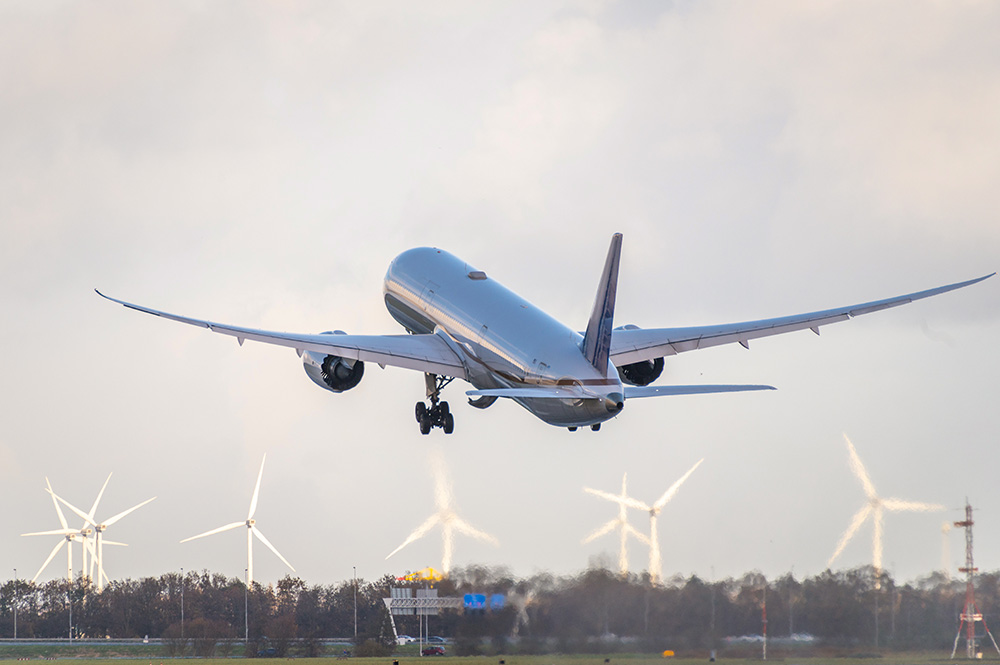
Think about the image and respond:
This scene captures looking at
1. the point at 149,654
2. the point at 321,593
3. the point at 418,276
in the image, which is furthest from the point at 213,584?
the point at 418,276

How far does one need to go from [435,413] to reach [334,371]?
4.77 metres

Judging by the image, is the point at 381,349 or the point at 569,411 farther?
the point at 381,349

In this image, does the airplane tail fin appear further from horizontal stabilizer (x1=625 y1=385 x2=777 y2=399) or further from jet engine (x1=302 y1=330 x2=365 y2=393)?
jet engine (x1=302 y1=330 x2=365 y2=393)

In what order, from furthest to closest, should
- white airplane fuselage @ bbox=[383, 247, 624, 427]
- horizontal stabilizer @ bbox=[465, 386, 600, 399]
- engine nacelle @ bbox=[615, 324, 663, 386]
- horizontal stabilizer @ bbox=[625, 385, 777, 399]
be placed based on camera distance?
engine nacelle @ bbox=[615, 324, 663, 386] → white airplane fuselage @ bbox=[383, 247, 624, 427] → horizontal stabilizer @ bbox=[465, 386, 600, 399] → horizontal stabilizer @ bbox=[625, 385, 777, 399]

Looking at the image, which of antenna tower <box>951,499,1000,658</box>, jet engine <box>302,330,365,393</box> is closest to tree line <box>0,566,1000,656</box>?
antenna tower <box>951,499,1000,658</box>

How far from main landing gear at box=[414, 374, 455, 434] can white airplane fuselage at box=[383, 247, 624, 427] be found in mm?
2083

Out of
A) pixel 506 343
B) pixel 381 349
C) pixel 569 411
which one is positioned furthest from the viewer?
pixel 381 349

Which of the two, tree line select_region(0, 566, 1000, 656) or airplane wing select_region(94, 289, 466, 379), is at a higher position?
airplane wing select_region(94, 289, 466, 379)

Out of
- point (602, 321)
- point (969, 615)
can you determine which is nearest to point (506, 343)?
point (602, 321)

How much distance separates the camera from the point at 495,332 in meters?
50.3

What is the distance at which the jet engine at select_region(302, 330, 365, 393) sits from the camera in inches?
2162

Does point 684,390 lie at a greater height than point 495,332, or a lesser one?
lesser

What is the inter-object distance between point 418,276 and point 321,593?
88.3 ft

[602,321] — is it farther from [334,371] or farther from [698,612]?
[334,371]
